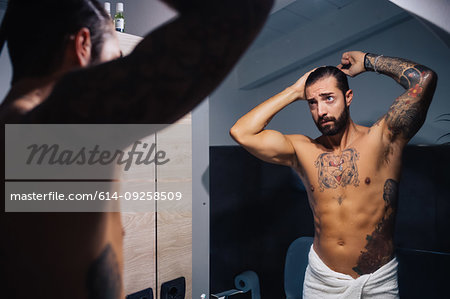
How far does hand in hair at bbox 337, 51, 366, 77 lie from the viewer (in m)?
1.29

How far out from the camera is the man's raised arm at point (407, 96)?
3.78 ft

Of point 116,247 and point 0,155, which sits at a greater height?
point 0,155

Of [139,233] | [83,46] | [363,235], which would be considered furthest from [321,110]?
[83,46]

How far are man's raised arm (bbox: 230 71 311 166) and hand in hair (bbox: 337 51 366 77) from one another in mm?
165

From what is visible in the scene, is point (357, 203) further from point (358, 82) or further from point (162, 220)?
point (162, 220)

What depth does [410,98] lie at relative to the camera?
3.82 ft

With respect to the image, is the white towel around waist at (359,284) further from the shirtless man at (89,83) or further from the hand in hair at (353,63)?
the shirtless man at (89,83)

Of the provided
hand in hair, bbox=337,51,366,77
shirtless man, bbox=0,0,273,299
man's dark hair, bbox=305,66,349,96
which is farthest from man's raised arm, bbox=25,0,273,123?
hand in hair, bbox=337,51,366,77

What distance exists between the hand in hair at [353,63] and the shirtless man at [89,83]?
47.1 inches

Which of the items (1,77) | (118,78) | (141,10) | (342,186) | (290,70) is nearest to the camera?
(118,78)

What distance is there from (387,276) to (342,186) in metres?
0.36

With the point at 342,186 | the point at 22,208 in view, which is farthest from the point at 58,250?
the point at 342,186

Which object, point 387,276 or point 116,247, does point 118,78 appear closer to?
point 116,247

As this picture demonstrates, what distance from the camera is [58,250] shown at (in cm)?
31
